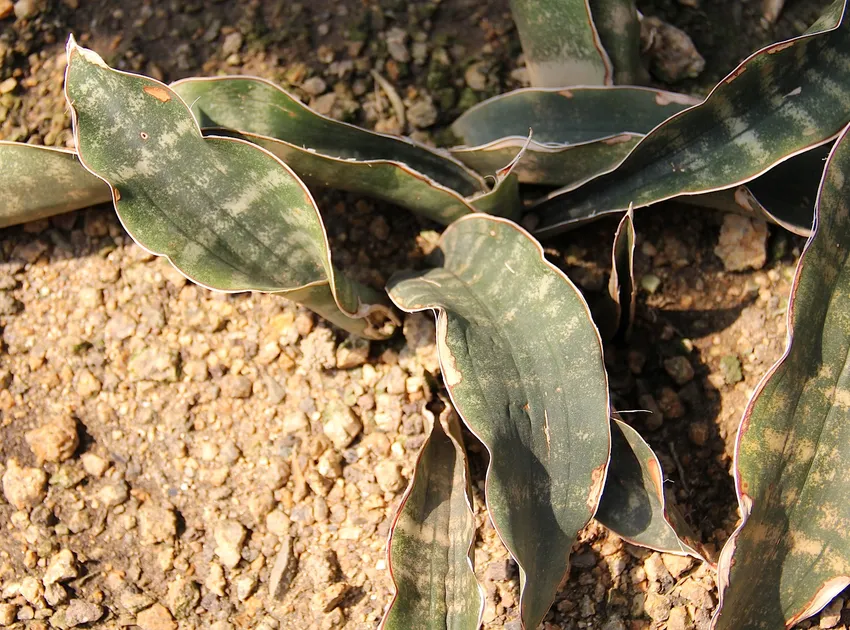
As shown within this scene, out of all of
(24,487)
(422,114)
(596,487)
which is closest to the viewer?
(596,487)

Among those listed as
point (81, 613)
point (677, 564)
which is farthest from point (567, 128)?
point (81, 613)

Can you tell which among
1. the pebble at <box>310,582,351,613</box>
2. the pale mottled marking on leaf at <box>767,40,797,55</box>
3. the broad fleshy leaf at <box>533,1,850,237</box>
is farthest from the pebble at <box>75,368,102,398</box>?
the pale mottled marking on leaf at <box>767,40,797,55</box>

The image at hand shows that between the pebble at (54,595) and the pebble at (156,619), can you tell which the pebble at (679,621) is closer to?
the pebble at (156,619)

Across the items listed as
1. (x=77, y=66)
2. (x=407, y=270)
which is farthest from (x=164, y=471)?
(x=77, y=66)

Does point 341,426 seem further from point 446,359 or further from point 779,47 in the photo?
point 779,47

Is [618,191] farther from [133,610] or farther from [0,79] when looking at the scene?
[0,79]
